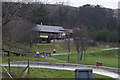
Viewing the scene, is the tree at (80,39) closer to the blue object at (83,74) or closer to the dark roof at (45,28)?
the dark roof at (45,28)

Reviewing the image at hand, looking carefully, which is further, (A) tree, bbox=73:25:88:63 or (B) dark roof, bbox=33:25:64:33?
(A) tree, bbox=73:25:88:63

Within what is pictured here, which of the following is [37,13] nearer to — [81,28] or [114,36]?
[81,28]

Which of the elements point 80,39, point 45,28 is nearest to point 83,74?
point 45,28

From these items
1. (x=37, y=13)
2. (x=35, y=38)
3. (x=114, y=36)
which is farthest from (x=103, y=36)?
(x=37, y=13)

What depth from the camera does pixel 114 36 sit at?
52.5m

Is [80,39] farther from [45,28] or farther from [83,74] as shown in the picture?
[83,74]

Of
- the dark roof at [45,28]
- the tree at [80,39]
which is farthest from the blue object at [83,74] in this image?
the tree at [80,39]

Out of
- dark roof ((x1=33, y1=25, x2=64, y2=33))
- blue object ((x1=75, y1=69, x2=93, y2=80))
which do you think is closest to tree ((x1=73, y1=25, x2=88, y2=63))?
dark roof ((x1=33, y1=25, x2=64, y2=33))

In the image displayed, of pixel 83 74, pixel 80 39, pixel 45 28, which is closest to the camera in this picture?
pixel 83 74

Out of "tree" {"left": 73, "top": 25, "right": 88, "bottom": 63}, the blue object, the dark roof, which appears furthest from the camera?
"tree" {"left": 73, "top": 25, "right": 88, "bottom": 63}

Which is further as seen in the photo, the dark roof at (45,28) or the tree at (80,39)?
the tree at (80,39)

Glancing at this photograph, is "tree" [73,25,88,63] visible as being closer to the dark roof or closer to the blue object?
the dark roof

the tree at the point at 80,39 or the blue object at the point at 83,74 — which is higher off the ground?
the tree at the point at 80,39

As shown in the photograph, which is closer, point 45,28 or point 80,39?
point 45,28
